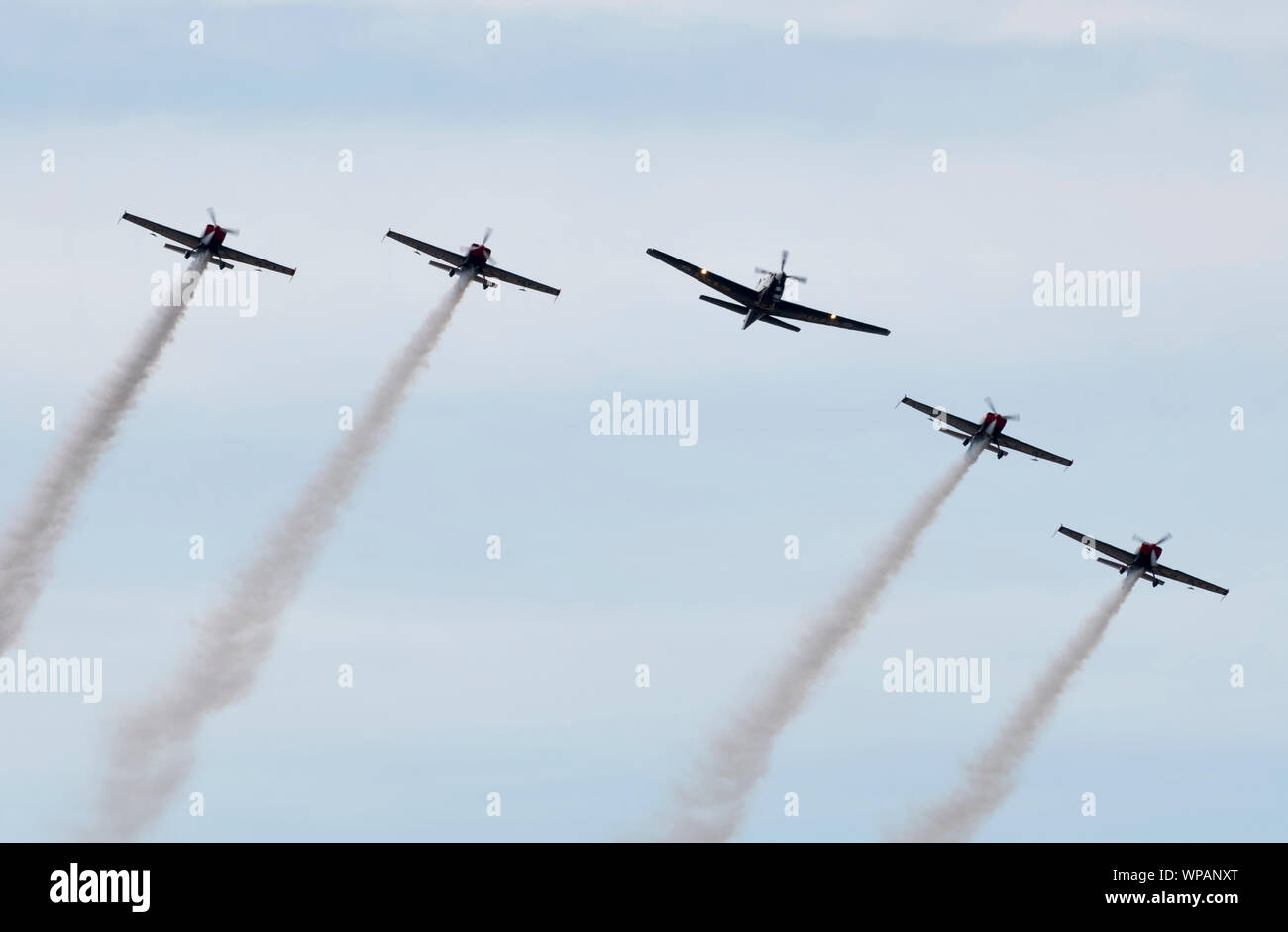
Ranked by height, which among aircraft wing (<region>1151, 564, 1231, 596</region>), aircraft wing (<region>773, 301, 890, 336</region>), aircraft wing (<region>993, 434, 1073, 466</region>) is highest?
aircraft wing (<region>773, 301, 890, 336</region>)

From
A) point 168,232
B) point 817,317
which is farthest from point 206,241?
point 817,317

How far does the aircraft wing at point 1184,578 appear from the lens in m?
152

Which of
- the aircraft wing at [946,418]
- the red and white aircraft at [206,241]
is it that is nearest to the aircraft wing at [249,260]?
the red and white aircraft at [206,241]

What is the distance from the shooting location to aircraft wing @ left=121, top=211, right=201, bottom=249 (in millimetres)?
147375

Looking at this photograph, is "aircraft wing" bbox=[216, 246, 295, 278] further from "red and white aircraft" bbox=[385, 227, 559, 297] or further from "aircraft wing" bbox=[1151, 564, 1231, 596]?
"aircraft wing" bbox=[1151, 564, 1231, 596]

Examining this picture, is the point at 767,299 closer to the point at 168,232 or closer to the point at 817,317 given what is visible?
the point at 817,317

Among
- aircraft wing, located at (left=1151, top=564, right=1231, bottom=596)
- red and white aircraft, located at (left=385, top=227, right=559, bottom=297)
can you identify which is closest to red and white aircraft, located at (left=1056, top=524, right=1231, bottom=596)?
aircraft wing, located at (left=1151, top=564, right=1231, bottom=596)

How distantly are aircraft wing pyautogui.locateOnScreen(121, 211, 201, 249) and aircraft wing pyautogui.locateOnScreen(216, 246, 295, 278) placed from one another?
5.28ft
